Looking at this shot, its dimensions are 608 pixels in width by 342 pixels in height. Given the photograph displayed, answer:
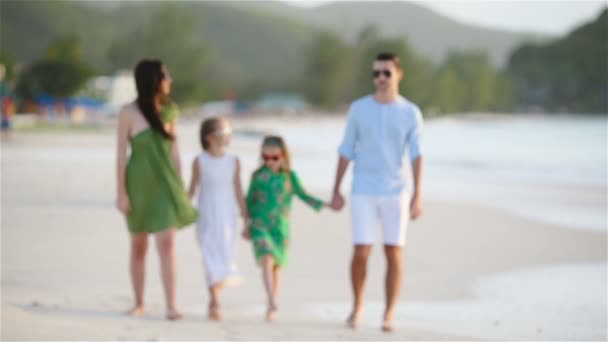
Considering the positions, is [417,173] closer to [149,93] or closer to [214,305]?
[214,305]

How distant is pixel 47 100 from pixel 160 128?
2422 inches

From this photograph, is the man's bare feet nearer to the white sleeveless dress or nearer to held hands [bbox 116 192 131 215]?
the white sleeveless dress

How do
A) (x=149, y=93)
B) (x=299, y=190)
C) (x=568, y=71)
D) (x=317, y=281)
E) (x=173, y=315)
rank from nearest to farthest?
(x=149, y=93)
(x=173, y=315)
(x=299, y=190)
(x=317, y=281)
(x=568, y=71)

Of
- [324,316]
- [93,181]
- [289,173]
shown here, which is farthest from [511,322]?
[93,181]

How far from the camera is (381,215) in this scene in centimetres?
560

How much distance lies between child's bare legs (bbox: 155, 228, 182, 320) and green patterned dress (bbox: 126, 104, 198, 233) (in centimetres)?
8

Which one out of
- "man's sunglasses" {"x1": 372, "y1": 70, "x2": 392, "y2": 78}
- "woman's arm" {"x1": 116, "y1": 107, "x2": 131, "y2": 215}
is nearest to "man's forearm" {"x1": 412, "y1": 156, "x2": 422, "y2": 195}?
"man's sunglasses" {"x1": 372, "y1": 70, "x2": 392, "y2": 78}

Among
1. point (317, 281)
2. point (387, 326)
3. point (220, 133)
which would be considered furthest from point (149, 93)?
point (317, 281)

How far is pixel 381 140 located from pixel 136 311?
1994 mm

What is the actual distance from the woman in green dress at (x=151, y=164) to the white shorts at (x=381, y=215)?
1.12 metres

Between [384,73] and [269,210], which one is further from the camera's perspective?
[269,210]

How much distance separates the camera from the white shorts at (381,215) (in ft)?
18.2

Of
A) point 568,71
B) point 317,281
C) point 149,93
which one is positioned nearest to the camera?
point 149,93

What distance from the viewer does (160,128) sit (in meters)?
5.47
